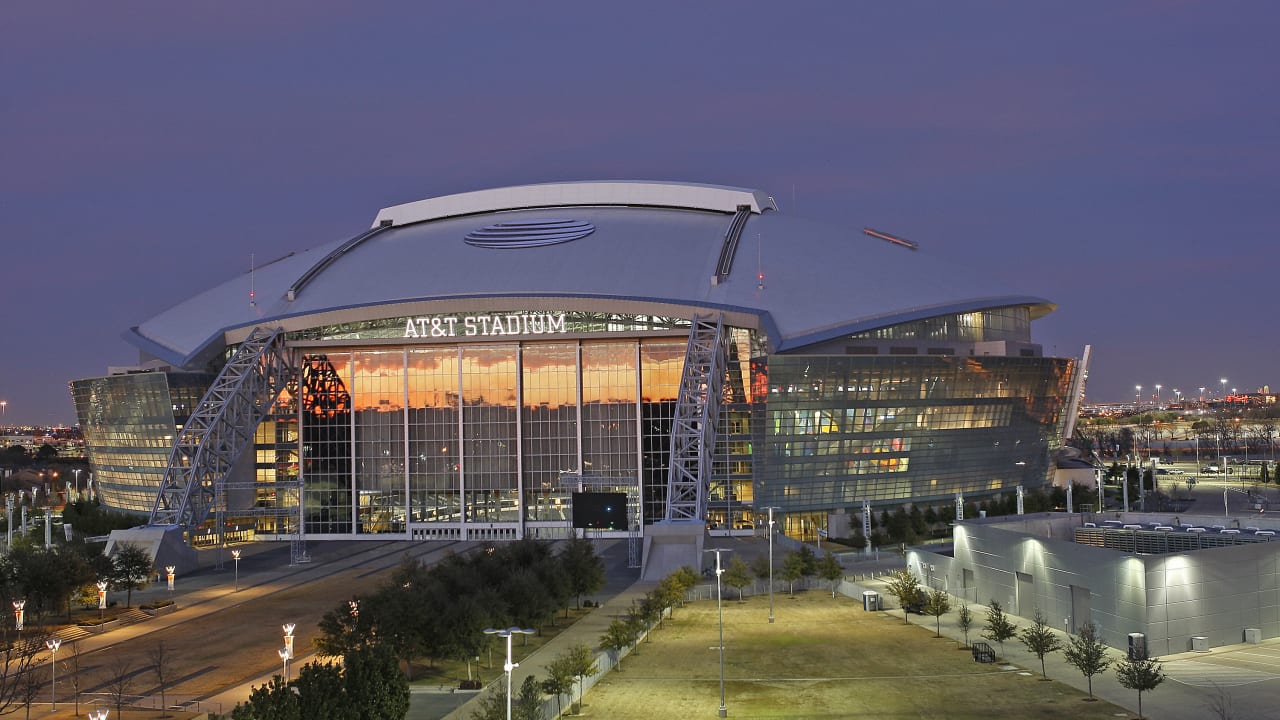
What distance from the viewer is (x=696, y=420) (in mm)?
Result: 80750

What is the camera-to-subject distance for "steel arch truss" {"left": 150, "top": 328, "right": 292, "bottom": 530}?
82.4 m

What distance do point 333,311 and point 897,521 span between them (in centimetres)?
4913

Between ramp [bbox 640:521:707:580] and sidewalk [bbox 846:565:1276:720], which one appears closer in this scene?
sidewalk [bbox 846:565:1276:720]

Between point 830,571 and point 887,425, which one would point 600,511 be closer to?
point 830,571

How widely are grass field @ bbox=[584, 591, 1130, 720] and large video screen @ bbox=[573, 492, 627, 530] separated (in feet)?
81.9

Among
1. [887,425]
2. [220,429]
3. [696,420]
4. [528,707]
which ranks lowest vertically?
[528,707]

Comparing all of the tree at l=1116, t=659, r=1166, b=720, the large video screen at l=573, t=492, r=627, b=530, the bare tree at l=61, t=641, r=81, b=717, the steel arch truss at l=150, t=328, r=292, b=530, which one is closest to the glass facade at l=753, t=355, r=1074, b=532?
the large video screen at l=573, t=492, r=627, b=530

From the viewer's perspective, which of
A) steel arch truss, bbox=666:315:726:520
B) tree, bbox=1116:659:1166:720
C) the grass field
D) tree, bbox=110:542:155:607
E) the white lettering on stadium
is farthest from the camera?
the white lettering on stadium

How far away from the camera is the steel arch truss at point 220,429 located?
270 feet

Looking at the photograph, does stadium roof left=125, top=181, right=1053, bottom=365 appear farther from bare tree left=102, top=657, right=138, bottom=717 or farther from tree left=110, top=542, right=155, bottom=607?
bare tree left=102, top=657, right=138, bottom=717

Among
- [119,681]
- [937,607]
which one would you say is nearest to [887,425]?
[937,607]

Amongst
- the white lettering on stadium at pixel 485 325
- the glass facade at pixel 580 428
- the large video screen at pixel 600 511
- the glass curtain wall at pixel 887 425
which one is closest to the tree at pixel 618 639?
the large video screen at pixel 600 511

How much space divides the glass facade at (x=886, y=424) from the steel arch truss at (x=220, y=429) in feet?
136

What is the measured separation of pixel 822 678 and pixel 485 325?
56097 mm
